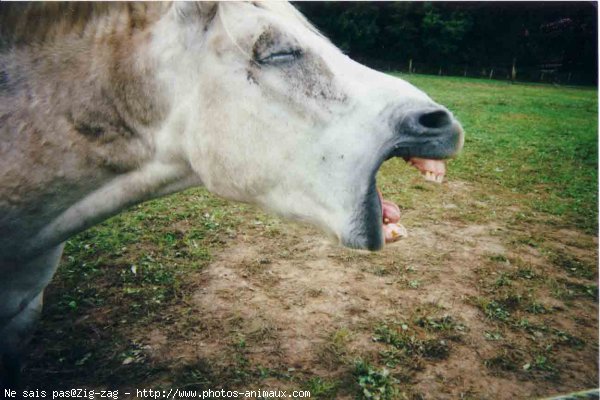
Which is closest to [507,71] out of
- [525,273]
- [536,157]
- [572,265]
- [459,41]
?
[459,41]

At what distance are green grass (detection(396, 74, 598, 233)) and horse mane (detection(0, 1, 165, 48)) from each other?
19.0 feet

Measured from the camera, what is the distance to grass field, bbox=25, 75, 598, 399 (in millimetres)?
2775

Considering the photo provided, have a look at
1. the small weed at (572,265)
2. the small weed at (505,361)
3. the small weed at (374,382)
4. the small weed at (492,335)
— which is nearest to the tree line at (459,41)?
the small weed at (572,265)

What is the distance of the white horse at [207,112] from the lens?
155 cm

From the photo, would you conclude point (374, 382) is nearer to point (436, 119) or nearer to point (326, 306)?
point (326, 306)

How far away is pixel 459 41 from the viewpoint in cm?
3203

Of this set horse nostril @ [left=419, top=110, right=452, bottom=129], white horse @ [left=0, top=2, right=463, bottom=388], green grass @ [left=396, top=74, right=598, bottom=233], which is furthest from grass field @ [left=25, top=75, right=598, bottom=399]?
horse nostril @ [left=419, top=110, right=452, bottom=129]

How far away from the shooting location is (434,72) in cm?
3372

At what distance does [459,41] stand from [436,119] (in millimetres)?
35003

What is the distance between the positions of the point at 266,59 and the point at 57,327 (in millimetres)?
2805

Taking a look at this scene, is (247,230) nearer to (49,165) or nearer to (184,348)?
(184,348)

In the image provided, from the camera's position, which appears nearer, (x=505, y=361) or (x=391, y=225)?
(x=391, y=225)

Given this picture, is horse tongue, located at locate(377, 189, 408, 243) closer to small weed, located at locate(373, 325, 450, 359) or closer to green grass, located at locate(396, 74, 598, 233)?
small weed, located at locate(373, 325, 450, 359)

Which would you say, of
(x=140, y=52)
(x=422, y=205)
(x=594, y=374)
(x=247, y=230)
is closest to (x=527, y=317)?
(x=594, y=374)
